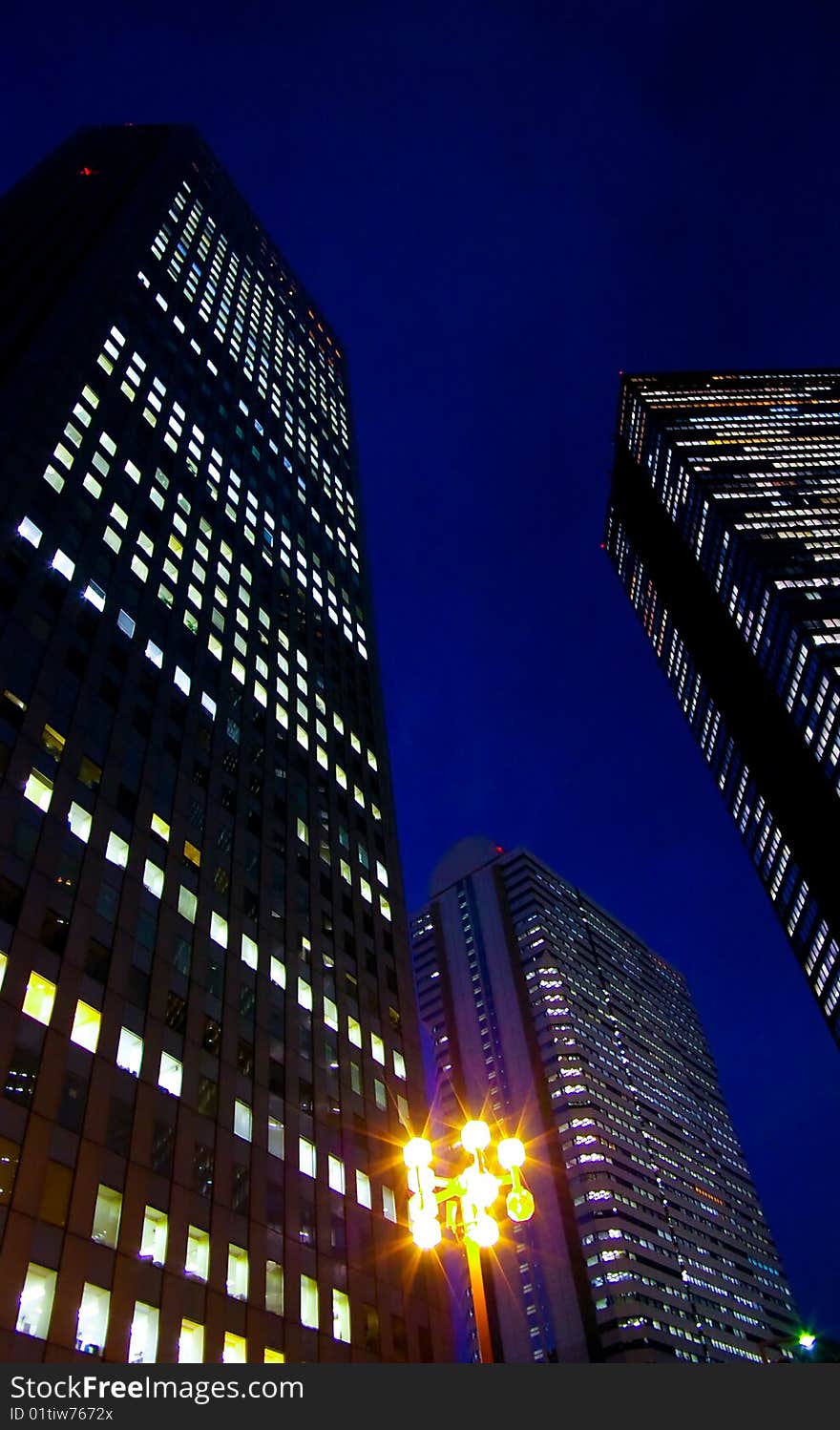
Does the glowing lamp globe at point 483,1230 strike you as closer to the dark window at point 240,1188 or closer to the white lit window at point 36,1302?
the white lit window at point 36,1302

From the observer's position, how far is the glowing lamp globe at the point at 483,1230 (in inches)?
498

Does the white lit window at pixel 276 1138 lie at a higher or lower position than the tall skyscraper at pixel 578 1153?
lower

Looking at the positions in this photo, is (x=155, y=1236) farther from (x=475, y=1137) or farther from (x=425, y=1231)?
(x=425, y=1231)

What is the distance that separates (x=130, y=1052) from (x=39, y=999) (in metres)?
4.07

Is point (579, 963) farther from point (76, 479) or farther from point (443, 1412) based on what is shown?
point (443, 1412)

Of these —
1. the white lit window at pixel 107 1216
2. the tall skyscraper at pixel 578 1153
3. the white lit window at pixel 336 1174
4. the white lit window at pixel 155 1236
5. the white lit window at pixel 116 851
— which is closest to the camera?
the white lit window at pixel 107 1216

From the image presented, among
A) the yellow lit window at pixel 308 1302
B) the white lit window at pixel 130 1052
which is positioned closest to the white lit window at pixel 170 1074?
the white lit window at pixel 130 1052

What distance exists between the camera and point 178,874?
39125 millimetres

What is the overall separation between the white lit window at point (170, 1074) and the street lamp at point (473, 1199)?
69.0 ft

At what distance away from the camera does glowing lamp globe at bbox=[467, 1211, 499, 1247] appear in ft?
41.5

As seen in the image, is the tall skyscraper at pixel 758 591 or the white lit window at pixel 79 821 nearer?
the white lit window at pixel 79 821

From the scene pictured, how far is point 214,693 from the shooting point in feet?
164

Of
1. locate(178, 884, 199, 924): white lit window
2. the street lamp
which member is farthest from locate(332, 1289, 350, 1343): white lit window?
the street lamp

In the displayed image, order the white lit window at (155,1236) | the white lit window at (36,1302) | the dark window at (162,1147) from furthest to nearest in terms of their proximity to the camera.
Answer: the dark window at (162,1147) < the white lit window at (155,1236) < the white lit window at (36,1302)
